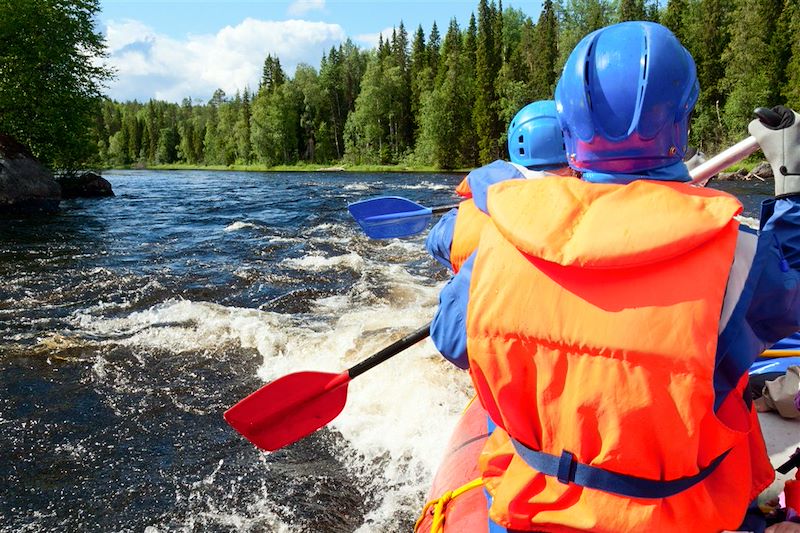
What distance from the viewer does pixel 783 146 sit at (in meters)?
1.62

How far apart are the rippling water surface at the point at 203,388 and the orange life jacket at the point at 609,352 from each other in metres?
2.16

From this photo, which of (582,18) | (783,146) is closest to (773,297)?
(783,146)

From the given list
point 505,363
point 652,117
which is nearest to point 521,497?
point 505,363

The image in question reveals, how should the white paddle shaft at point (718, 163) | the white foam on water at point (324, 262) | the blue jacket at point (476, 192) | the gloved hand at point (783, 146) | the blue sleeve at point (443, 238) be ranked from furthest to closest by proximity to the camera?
the white foam on water at point (324, 262) < the blue sleeve at point (443, 238) < the white paddle shaft at point (718, 163) < the blue jacket at point (476, 192) < the gloved hand at point (783, 146)

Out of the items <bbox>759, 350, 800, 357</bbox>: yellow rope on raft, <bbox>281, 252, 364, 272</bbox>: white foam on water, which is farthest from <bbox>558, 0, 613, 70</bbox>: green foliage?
<bbox>759, 350, 800, 357</bbox>: yellow rope on raft

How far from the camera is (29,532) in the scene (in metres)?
3.08

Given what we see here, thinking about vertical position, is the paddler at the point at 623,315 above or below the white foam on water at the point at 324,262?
above

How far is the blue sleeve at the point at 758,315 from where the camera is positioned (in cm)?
106

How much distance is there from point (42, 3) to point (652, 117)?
2171 centimetres

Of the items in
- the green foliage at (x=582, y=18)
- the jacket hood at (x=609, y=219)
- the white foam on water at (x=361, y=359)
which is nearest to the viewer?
the jacket hood at (x=609, y=219)

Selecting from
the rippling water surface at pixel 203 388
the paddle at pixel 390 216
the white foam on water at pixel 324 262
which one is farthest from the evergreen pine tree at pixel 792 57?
the paddle at pixel 390 216

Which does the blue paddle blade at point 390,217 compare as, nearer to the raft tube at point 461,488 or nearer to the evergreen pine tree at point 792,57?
the raft tube at point 461,488

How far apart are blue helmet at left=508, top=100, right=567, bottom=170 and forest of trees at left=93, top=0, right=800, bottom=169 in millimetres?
22720

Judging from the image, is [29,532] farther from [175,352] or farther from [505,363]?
[505,363]
